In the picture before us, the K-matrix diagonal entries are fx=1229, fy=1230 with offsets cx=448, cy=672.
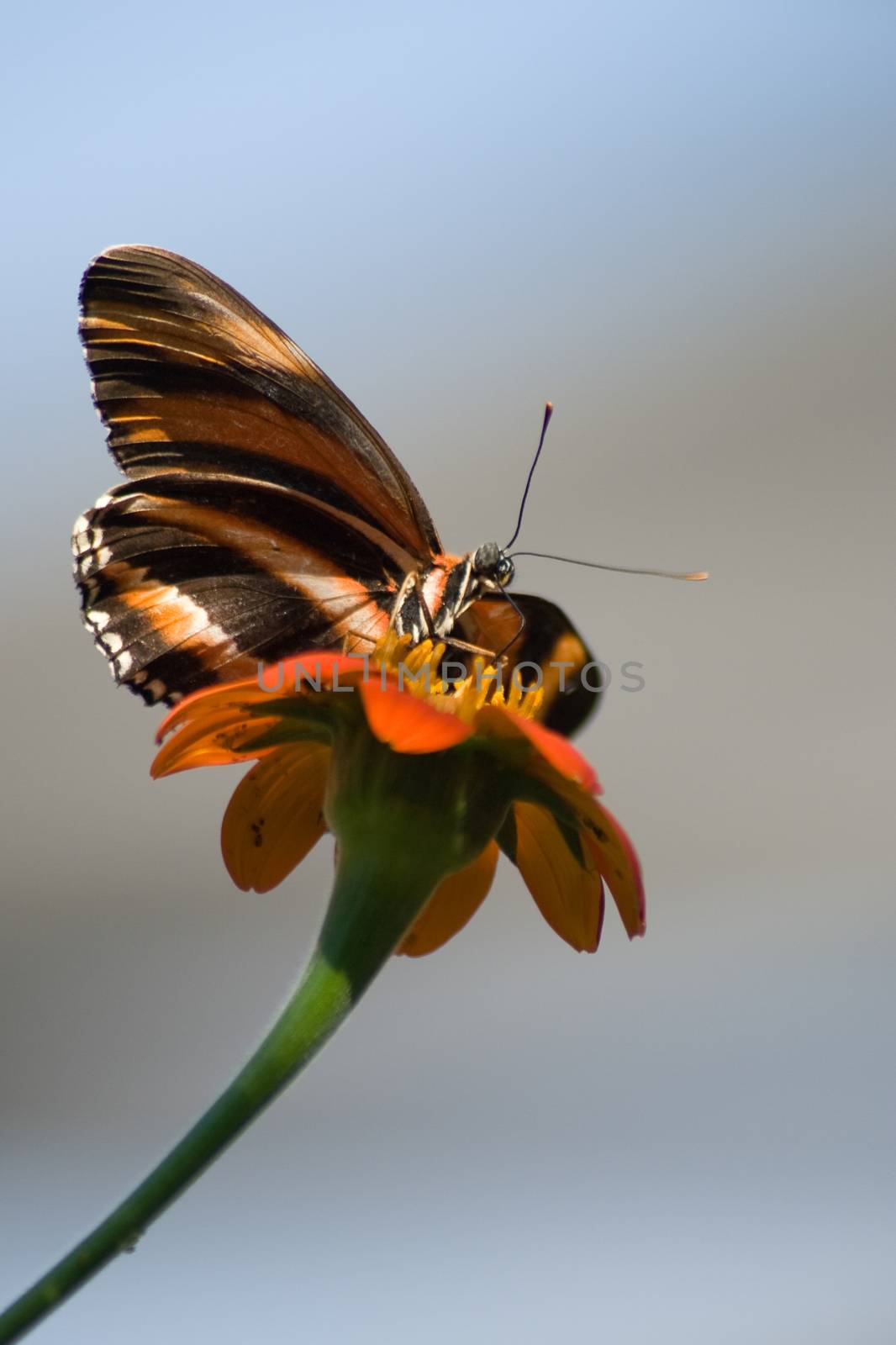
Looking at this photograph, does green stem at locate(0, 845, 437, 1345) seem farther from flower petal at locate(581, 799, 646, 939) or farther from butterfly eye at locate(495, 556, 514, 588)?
butterfly eye at locate(495, 556, 514, 588)

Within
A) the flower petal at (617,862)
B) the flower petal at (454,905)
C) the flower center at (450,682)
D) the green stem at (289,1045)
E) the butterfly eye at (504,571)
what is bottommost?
the flower petal at (454,905)

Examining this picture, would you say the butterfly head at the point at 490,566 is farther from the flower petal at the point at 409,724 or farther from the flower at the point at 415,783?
the flower petal at the point at 409,724

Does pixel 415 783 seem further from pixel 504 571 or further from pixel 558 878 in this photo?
pixel 504 571

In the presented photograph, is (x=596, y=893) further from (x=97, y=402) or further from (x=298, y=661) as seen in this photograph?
(x=97, y=402)

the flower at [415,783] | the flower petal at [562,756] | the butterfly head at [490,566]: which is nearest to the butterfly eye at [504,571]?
the butterfly head at [490,566]

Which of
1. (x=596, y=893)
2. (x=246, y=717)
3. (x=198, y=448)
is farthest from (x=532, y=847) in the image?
(x=198, y=448)

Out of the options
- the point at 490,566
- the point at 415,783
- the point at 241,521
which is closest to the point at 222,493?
the point at 241,521
